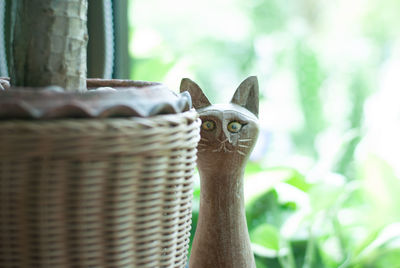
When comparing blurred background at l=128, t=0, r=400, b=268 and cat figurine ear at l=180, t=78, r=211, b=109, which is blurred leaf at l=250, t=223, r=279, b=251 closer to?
blurred background at l=128, t=0, r=400, b=268

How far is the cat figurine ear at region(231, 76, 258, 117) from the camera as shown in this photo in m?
0.57

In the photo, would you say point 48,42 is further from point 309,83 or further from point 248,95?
point 309,83

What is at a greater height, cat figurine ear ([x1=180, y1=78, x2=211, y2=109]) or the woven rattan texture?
cat figurine ear ([x1=180, y1=78, x2=211, y2=109])

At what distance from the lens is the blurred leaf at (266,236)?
0.77 metres

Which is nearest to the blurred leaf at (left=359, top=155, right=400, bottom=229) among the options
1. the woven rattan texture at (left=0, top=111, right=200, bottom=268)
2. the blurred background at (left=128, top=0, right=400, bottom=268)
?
the blurred background at (left=128, top=0, right=400, bottom=268)

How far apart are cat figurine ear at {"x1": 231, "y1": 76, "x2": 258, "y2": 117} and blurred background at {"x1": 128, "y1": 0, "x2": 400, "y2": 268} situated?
0.25 metres

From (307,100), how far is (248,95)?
Result: 1.87ft

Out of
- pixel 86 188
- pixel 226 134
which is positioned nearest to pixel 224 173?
pixel 226 134

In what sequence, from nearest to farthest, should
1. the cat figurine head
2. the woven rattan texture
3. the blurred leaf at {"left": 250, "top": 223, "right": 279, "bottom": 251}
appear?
1. the woven rattan texture
2. the cat figurine head
3. the blurred leaf at {"left": 250, "top": 223, "right": 279, "bottom": 251}

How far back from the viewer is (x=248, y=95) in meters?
0.58

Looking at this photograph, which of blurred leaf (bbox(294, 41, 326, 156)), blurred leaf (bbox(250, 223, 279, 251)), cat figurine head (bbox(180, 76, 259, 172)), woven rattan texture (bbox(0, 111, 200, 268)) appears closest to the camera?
woven rattan texture (bbox(0, 111, 200, 268))

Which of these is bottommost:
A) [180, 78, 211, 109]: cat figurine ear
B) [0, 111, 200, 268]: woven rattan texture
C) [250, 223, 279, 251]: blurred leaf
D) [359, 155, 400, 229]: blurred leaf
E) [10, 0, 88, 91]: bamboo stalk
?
[250, 223, 279, 251]: blurred leaf

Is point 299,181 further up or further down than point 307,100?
Answer: further down

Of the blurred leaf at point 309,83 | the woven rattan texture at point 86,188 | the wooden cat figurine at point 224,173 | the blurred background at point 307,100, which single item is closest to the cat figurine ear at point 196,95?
the wooden cat figurine at point 224,173
